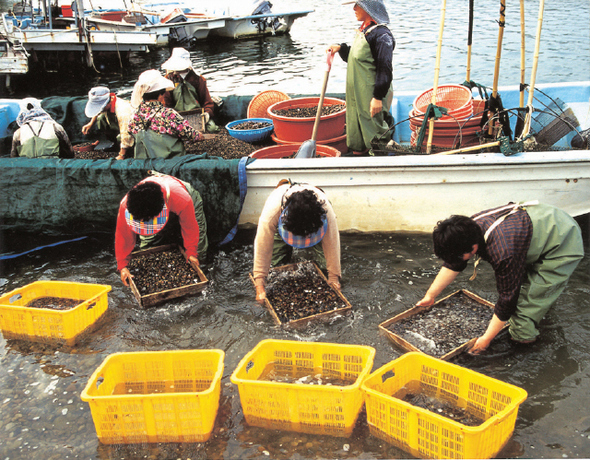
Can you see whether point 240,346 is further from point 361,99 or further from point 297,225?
point 361,99

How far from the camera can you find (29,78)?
45.9ft

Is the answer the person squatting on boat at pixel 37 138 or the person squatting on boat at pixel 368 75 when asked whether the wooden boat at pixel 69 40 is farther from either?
the person squatting on boat at pixel 368 75

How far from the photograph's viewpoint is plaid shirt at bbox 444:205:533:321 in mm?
2438

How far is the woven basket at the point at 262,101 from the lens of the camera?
580 centimetres

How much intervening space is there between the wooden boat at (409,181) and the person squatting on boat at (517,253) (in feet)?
4.27

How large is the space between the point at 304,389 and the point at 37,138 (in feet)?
12.7

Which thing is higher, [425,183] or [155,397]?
[425,183]

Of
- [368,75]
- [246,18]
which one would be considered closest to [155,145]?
[368,75]

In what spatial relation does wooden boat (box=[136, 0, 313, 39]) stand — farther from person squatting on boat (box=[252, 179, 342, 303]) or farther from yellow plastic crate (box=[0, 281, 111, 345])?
person squatting on boat (box=[252, 179, 342, 303])

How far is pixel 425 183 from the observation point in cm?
402

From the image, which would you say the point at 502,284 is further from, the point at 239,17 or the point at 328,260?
the point at 239,17

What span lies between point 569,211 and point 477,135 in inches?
40.7

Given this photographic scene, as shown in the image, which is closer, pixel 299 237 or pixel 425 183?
pixel 299 237

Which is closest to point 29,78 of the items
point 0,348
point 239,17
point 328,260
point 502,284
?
point 239,17
